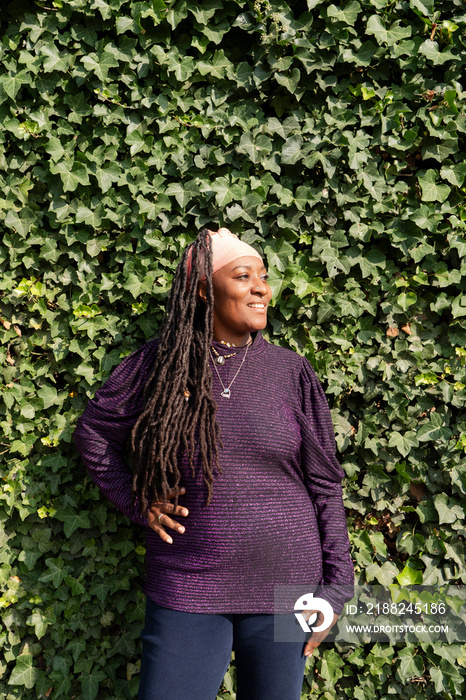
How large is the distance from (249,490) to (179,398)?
0.40 meters

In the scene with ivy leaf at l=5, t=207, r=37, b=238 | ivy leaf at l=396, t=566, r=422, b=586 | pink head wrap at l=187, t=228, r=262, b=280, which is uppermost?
pink head wrap at l=187, t=228, r=262, b=280

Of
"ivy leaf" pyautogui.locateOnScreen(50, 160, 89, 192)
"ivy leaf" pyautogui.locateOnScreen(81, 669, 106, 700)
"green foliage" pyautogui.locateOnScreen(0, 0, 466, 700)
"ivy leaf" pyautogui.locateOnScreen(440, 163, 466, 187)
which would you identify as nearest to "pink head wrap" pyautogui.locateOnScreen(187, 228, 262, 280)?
"green foliage" pyautogui.locateOnScreen(0, 0, 466, 700)

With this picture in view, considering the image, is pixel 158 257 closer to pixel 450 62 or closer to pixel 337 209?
pixel 337 209

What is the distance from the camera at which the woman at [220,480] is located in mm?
1943

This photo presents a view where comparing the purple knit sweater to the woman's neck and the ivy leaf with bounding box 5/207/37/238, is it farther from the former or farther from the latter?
the ivy leaf with bounding box 5/207/37/238

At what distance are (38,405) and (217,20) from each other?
188 cm

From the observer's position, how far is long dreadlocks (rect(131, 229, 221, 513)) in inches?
77.8

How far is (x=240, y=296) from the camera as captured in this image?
2113 millimetres

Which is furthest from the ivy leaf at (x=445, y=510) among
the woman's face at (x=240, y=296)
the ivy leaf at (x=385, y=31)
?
the ivy leaf at (x=385, y=31)

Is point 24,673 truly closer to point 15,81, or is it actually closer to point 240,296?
point 240,296

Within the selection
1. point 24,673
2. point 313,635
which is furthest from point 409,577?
point 24,673

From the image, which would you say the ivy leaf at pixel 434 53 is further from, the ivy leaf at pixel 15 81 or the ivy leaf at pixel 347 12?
the ivy leaf at pixel 15 81

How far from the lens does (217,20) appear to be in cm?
250

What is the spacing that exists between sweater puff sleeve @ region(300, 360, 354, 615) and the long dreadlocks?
1.35 feet
